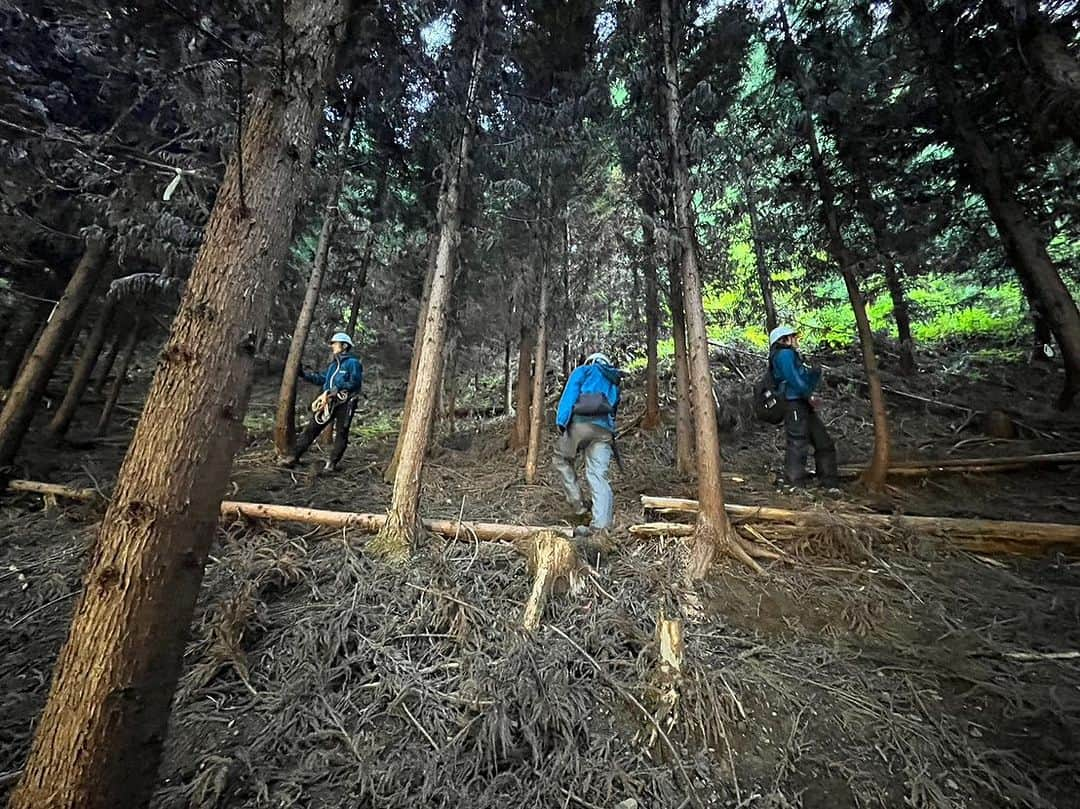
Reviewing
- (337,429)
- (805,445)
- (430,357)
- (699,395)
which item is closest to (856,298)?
(805,445)

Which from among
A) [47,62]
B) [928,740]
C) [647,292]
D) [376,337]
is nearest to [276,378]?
[376,337]

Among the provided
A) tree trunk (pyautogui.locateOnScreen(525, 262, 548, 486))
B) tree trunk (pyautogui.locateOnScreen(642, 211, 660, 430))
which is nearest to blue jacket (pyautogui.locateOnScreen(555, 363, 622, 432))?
tree trunk (pyautogui.locateOnScreen(525, 262, 548, 486))

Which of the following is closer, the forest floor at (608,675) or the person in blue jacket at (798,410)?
the forest floor at (608,675)

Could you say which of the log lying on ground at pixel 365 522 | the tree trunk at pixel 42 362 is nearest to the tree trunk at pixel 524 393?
the log lying on ground at pixel 365 522

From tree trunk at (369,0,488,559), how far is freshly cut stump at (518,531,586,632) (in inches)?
60.4

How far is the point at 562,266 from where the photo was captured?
1176cm

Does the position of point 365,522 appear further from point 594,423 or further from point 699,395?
point 699,395

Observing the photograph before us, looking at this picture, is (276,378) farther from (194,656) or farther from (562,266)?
(194,656)

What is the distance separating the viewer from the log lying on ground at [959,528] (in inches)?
189

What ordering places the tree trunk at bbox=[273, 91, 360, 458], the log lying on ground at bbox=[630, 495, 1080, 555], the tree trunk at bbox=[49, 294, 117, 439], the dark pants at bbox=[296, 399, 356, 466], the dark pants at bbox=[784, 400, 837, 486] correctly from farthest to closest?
the tree trunk at bbox=[49, 294, 117, 439] → the tree trunk at bbox=[273, 91, 360, 458] → the dark pants at bbox=[296, 399, 356, 466] → the dark pants at bbox=[784, 400, 837, 486] → the log lying on ground at bbox=[630, 495, 1080, 555]

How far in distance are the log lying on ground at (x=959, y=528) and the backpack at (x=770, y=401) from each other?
181 centimetres

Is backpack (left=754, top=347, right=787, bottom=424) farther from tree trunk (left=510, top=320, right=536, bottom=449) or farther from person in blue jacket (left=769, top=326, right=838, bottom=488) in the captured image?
tree trunk (left=510, top=320, right=536, bottom=449)

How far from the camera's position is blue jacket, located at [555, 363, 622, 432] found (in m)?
6.34

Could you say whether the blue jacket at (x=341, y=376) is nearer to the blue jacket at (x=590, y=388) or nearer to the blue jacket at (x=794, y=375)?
the blue jacket at (x=590, y=388)
